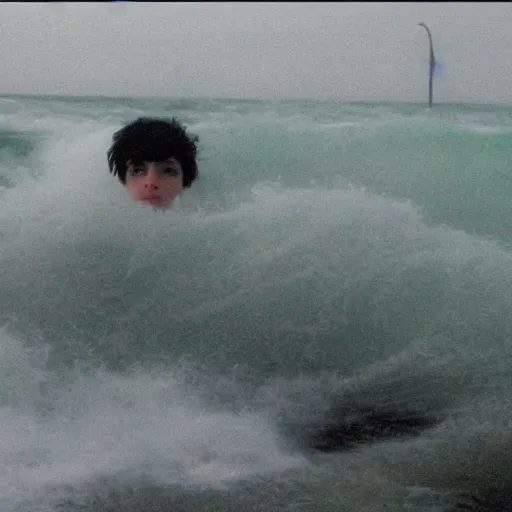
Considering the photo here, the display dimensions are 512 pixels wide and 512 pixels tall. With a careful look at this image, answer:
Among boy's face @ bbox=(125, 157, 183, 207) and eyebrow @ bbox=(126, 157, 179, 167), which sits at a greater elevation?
eyebrow @ bbox=(126, 157, 179, 167)

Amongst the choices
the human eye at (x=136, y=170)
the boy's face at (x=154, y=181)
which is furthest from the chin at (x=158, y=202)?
the human eye at (x=136, y=170)

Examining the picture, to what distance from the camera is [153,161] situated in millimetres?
2910

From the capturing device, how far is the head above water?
115 inches

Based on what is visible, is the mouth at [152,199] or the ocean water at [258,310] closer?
the ocean water at [258,310]

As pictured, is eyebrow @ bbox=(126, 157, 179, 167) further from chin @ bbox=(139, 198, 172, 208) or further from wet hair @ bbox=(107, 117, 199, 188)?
chin @ bbox=(139, 198, 172, 208)

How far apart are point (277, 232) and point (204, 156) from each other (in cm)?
64

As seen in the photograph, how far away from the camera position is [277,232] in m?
2.91

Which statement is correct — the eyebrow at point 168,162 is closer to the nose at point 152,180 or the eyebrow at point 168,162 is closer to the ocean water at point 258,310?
the nose at point 152,180

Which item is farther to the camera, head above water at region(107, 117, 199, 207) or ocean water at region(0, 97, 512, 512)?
head above water at region(107, 117, 199, 207)

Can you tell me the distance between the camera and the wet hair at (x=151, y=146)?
9.62ft

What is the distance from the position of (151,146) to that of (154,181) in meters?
0.16

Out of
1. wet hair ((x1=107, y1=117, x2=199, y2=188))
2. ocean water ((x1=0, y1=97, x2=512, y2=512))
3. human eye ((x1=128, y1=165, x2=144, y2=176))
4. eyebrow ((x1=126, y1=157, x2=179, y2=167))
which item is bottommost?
ocean water ((x1=0, y1=97, x2=512, y2=512))

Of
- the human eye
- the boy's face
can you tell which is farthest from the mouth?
the human eye

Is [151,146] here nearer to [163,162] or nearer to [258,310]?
[163,162]
